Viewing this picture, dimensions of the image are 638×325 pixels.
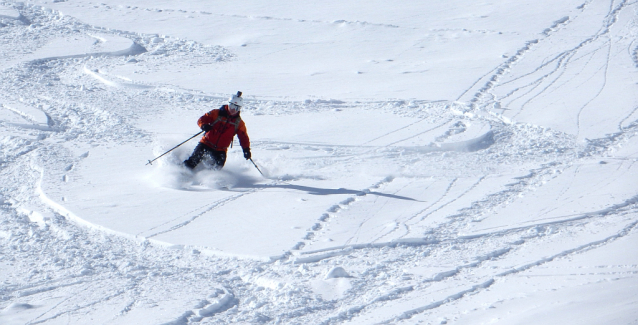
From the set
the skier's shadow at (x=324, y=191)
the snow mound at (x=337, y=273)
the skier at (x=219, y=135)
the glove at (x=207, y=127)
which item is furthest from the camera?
the skier at (x=219, y=135)

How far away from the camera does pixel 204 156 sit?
299 inches

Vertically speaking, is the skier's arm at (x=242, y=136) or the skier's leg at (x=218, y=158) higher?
the skier's arm at (x=242, y=136)

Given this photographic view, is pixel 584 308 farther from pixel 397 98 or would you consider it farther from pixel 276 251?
pixel 397 98

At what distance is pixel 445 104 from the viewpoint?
10.5 m

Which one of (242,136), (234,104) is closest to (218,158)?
(242,136)

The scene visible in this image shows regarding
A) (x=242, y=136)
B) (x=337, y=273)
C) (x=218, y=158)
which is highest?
(x=242, y=136)

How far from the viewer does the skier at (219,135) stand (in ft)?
24.7

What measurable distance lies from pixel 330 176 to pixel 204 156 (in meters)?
1.56

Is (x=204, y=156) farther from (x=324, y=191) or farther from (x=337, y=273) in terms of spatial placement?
(x=337, y=273)

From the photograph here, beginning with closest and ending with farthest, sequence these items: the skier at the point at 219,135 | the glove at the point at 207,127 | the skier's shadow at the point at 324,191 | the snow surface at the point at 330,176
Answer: the snow surface at the point at 330,176
the skier's shadow at the point at 324,191
the glove at the point at 207,127
the skier at the point at 219,135

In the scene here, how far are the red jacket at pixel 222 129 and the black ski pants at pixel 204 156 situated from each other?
0.05 metres

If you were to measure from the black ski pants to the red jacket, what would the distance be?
1.9 inches

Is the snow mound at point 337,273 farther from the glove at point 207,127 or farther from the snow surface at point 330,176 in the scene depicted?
the glove at point 207,127

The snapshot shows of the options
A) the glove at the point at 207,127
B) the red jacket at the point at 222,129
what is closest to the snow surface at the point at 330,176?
the red jacket at the point at 222,129
